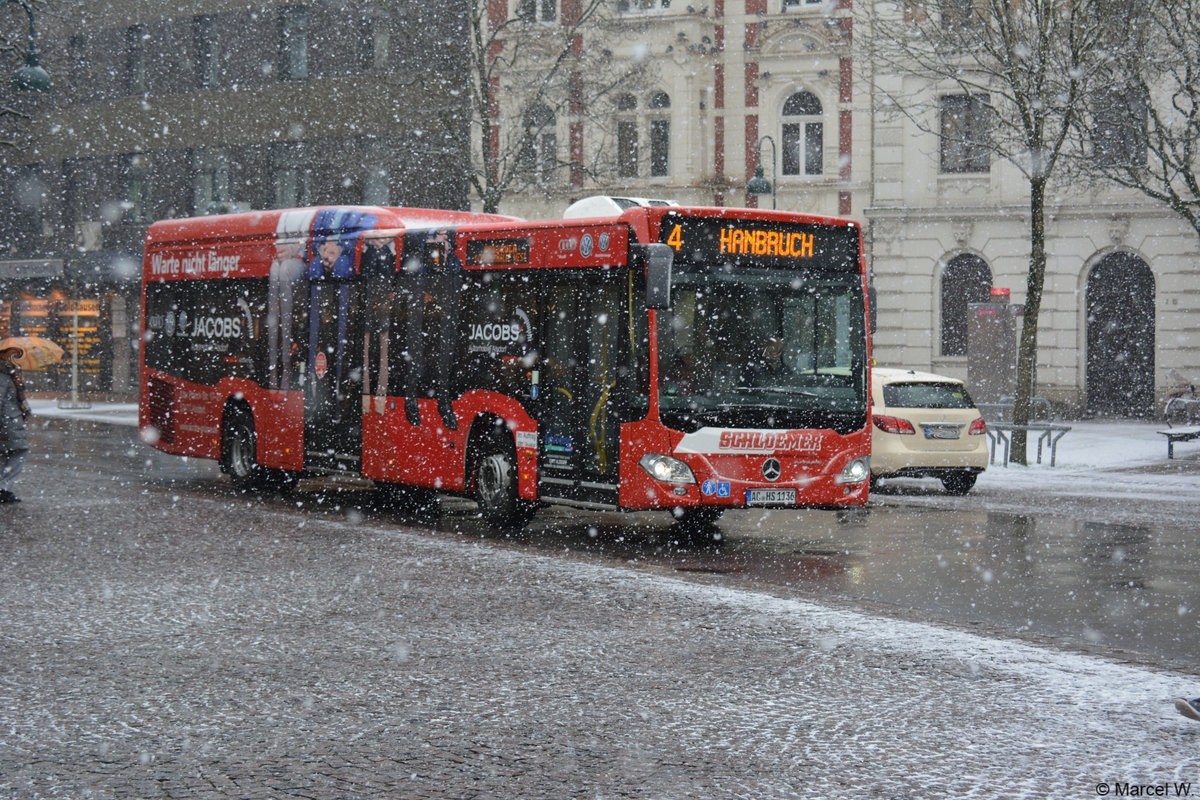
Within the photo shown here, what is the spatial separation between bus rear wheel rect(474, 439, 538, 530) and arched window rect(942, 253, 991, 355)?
23.0 metres

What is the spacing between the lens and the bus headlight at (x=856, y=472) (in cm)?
1366

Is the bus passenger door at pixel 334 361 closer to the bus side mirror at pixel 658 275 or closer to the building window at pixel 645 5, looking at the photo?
the bus side mirror at pixel 658 275

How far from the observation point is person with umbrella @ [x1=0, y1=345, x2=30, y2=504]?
1673 cm

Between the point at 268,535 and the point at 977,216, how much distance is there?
82.0ft

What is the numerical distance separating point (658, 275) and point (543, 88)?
61.8 feet

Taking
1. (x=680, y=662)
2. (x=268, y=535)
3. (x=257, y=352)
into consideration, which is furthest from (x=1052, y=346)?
(x=680, y=662)

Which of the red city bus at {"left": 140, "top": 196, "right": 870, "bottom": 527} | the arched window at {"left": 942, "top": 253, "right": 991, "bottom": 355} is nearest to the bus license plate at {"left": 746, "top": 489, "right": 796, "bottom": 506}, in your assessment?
the red city bus at {"left": 140, "top": 196, "right": 870, "bottom": 527}

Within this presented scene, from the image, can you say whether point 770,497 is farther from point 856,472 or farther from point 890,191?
point 890,191

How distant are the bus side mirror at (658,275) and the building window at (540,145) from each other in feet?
57.8

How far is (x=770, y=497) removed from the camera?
13.3 metres

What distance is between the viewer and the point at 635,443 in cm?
1318

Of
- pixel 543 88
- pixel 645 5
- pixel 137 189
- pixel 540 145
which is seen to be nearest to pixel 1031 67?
pixel 543 88

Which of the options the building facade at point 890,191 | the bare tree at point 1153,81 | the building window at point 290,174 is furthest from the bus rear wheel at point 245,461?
the building window at point 290,174
